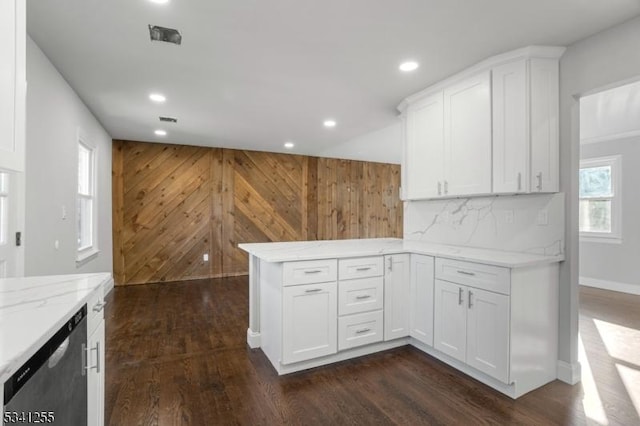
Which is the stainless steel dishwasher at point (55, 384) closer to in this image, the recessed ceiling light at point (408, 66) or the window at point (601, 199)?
the recessed ceiling light at point (408, 66)

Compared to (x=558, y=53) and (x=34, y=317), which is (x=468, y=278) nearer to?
(x=558, y=53)

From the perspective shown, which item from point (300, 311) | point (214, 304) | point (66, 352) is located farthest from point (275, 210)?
point (66, 352)

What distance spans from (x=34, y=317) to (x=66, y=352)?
16 centimetres

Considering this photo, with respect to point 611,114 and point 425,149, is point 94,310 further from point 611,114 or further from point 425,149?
point 611,114

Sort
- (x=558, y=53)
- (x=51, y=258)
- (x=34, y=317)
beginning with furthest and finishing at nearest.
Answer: (x=51, y=258)
(x=558, y=53)
(x=34, y=317)

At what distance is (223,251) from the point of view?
5.92 metres

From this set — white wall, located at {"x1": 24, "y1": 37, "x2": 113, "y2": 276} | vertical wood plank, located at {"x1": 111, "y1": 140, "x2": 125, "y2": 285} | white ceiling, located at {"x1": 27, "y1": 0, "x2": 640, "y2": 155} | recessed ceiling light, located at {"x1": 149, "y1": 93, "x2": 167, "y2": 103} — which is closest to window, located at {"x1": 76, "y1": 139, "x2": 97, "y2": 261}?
white wall, located at {"x1": 24, "y1": 37, "x2": 113, "y2": 276}

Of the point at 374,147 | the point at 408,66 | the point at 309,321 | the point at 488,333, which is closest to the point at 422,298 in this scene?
the point at 488,333

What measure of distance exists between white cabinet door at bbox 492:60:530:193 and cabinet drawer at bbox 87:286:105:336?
2.68m

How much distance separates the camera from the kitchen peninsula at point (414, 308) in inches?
83.7

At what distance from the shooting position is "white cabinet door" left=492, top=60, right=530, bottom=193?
2.36 metres

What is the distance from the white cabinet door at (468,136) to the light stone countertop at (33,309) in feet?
8.77

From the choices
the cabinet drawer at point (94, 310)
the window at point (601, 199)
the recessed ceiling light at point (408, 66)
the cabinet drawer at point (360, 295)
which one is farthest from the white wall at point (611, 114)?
the cabinet drawer at point (94, 310)

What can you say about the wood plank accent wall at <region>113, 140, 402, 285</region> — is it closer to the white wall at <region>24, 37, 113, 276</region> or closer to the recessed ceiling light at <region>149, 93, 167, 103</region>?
the white wall at <region>24, 37, 113, 276</region>
